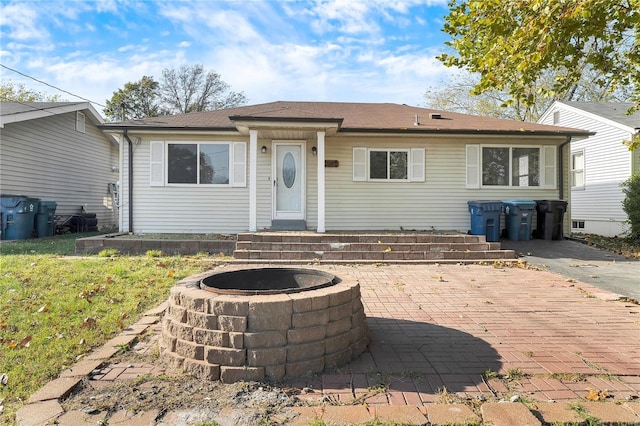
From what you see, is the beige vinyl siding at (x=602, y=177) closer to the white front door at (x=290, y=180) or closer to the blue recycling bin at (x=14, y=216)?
the white front door at (x=290, y=180)

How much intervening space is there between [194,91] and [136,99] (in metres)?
4.97

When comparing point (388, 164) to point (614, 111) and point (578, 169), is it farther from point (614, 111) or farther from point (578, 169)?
point (614, 111)

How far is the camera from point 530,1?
4.21 metres

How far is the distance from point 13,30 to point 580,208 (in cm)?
2285

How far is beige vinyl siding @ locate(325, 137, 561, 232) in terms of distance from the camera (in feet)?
35.2

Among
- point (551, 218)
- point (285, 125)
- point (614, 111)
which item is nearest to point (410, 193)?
point (551, 218)

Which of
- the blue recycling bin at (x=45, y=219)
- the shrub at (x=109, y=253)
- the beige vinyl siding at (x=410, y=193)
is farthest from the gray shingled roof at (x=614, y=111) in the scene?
the blue recycling bin at (x=45, y=219)

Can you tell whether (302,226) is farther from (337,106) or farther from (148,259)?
(337,106)

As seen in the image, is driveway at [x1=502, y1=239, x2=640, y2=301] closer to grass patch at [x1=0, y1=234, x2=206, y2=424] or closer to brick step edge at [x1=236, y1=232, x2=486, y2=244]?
brick step edge at [x1=236, y1=232, x2=486, y2=244]

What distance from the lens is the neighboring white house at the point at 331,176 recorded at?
10.6 meters

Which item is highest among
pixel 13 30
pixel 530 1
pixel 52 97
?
pixel 52 97

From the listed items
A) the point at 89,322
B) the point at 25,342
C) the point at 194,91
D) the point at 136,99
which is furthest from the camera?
the point at 194,91

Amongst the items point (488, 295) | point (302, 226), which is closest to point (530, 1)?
point (488, 295)

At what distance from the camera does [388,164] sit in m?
10.9
